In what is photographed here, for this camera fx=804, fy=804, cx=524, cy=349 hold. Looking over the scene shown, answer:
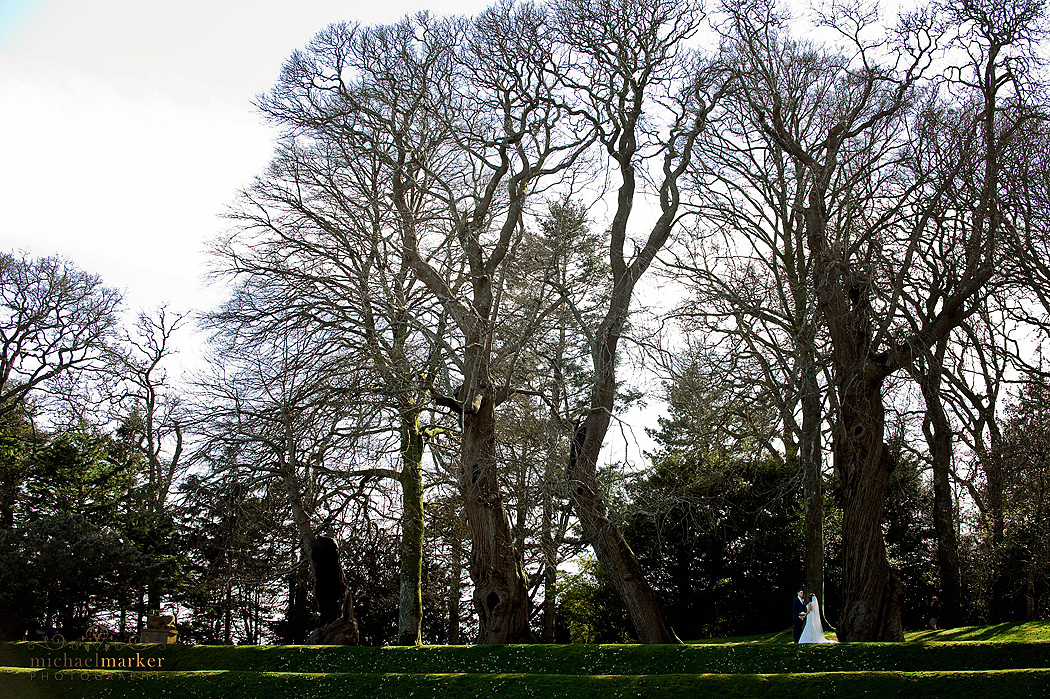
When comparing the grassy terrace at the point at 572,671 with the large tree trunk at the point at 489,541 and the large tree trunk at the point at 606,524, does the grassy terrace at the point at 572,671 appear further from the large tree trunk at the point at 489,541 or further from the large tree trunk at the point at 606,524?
the large tree trunk at the point at 606,524

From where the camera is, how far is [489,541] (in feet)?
46.8

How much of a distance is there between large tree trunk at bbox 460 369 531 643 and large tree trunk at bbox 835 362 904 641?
558cm

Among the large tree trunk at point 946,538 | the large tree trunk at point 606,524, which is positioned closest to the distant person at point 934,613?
the large tree trunk at point 946,538

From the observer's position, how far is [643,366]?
40.6 ft

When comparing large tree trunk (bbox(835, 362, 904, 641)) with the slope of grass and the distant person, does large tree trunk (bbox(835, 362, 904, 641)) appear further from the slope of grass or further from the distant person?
the distant person

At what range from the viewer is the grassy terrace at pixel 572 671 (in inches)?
388

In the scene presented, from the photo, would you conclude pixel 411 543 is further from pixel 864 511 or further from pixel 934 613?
pixel 934 613

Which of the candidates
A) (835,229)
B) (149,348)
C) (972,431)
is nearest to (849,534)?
(835,229)

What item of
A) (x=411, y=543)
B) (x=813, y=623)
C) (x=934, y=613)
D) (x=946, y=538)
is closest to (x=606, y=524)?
(x=813, y=623)

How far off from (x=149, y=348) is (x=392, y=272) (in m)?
13.5

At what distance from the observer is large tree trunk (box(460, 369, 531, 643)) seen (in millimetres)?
14125

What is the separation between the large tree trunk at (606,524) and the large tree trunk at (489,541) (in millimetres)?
1485

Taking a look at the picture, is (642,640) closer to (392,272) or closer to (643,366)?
(643,366)

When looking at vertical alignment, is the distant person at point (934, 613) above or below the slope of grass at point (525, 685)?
below
